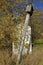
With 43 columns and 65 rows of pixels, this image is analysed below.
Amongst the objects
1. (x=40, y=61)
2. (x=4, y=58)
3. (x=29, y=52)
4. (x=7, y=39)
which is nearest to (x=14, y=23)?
(x=7, y=39)

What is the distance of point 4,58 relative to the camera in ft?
28.1

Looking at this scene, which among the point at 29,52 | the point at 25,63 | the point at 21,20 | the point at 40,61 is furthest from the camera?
the point at 29,52

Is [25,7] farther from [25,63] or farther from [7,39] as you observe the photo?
[25,63]

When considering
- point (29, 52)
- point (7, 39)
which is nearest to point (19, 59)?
point (7, 39)

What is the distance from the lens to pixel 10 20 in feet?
26.1

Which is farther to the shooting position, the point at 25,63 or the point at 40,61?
the point at 40,61

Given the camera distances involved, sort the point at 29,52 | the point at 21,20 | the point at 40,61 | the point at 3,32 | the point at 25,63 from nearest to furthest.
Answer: the point at 3,32, the point at 21,20, the point at 25,63, the point at 40,61, the point at 29,52

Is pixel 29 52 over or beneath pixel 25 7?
beneath

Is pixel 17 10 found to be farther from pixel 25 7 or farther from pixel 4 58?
pixel 4 58

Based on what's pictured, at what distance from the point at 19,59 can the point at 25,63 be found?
0.49 meters

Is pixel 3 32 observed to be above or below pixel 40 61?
above

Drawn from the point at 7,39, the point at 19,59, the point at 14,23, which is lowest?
the point at 19,59

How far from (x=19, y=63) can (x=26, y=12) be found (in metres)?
1.90

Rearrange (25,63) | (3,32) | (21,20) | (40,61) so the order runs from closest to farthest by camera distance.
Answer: (3,32), (21,20), (25,63), (40,61)
